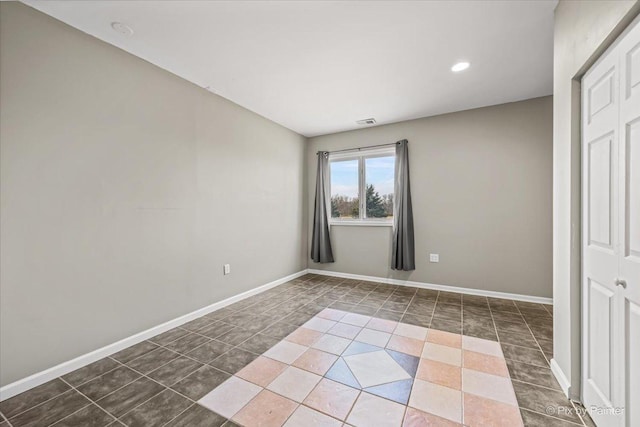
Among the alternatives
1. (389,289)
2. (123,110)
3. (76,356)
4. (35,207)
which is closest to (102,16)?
(123,110)

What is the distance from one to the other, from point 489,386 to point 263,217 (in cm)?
314

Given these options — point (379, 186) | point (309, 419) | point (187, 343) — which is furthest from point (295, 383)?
point (379, 186)

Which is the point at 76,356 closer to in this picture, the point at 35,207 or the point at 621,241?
the point at 35,207

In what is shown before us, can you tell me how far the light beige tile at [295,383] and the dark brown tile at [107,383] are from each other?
3.36 ft

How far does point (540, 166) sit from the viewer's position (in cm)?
330

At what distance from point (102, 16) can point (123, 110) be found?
2.21ft

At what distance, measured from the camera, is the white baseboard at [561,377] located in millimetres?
1638

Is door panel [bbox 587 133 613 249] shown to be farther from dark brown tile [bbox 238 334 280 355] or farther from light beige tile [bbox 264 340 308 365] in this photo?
dark brown tile [bbox 238 334 280 355]

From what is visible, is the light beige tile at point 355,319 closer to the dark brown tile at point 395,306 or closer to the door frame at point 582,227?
the dark brown tile at point 395,306

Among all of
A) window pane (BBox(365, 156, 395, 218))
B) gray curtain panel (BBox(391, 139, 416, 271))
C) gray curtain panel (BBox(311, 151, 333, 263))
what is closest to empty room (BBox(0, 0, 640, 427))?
gray curtain panel (BBox(391, 139, 416, 271))

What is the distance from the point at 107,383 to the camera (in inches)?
71.6

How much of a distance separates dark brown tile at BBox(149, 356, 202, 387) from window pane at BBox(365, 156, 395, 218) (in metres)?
3.28

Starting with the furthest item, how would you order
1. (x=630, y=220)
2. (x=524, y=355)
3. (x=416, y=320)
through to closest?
(x=416, y=320), (x=524, y=355), (x=630, y=220)

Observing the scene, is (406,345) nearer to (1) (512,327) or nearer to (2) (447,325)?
(2) (447,325)
